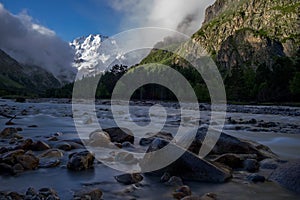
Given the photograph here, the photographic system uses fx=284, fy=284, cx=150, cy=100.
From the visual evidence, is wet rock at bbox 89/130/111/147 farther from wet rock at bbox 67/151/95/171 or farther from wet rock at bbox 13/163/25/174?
→ wet rock at bbox 13/163/25/174

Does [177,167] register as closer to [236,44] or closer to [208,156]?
[208,156]

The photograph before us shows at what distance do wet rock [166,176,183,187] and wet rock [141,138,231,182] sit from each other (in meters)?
0.26

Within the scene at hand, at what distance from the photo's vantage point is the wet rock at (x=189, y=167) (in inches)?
173

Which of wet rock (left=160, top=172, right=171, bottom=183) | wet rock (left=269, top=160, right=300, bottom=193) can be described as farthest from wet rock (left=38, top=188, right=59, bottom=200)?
wet rock (left=269, top=160, right=300, bottom=193)

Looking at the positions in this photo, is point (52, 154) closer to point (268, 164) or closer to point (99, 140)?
point (99, 140)

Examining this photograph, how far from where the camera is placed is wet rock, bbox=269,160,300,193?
393cm

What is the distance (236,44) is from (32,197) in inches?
7580

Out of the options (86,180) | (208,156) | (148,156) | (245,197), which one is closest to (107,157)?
(148,156)

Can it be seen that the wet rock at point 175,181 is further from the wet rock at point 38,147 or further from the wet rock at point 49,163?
the wet rock at point 38,147

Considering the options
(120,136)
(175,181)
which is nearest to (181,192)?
(175,181)

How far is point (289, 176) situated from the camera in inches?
163

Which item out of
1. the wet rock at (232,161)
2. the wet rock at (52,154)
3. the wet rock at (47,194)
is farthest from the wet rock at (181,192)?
the wet rock at (52,154)

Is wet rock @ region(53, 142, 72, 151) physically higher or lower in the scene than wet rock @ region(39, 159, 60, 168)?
higher

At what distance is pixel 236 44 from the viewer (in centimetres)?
18325
